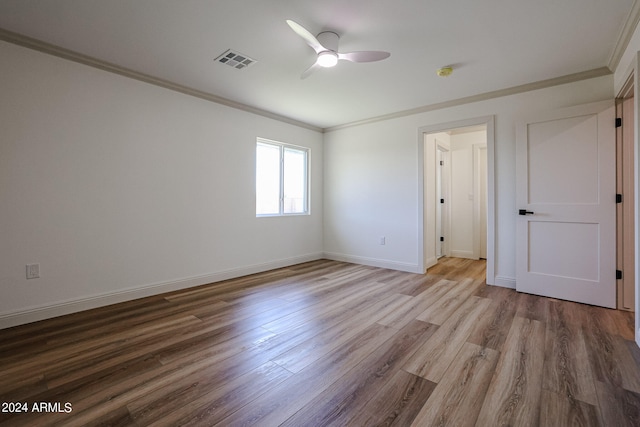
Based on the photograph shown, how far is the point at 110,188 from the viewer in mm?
2941

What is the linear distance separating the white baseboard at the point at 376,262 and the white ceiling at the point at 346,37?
8.42ft

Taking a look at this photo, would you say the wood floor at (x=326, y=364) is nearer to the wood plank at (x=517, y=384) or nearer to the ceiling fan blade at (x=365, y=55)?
the wood plank at (x=517, y=384)

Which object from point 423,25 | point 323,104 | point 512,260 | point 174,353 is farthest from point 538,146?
point 174,353

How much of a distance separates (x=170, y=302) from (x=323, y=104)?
3234 millimetres

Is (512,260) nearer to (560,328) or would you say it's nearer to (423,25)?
(560,328)

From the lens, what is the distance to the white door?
285 centimetres

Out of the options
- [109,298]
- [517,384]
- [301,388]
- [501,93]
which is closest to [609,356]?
[517,384]

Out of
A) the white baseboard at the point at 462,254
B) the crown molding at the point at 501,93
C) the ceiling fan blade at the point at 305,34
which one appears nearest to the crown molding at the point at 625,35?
the crown molding at the point at 501,93

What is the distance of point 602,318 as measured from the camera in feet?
8.49

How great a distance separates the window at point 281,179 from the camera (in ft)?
14.8

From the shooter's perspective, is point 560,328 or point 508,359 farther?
point 560,328

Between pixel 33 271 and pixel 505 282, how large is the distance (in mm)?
5063

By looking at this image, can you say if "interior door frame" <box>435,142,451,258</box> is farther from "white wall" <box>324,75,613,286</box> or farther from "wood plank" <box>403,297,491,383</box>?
"wood plank" <box>403,297,491,383</box>

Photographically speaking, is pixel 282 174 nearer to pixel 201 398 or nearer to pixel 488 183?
pixel 488 183
